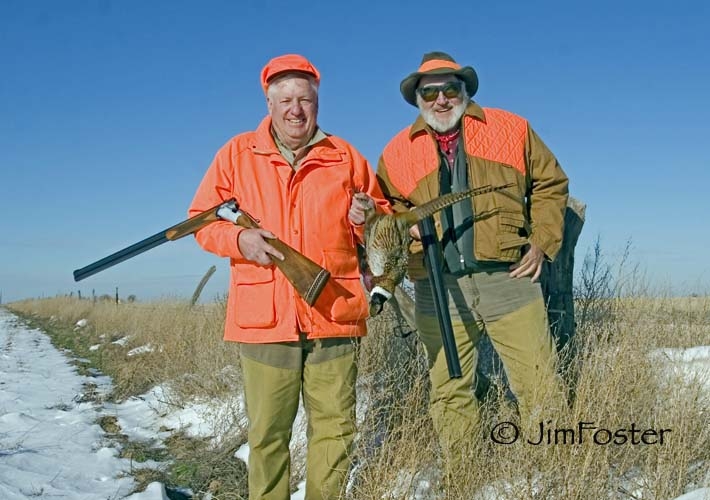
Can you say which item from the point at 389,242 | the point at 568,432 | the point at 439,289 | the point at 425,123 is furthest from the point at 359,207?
the point at 568,432

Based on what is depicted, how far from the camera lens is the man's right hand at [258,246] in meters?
3.38

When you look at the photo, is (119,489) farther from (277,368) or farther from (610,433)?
(610,433)

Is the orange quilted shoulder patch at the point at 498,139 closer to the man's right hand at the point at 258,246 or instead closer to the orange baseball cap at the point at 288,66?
the orange baseball cap at the point at 288,66

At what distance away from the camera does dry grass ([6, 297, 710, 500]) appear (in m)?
3.19

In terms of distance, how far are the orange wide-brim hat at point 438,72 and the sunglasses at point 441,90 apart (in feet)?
0.26

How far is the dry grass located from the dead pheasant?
0.72m

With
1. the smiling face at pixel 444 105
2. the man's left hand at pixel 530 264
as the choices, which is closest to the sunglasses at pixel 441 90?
the smiling face at pixel 444 105

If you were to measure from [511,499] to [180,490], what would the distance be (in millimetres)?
2821

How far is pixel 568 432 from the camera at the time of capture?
3416mm

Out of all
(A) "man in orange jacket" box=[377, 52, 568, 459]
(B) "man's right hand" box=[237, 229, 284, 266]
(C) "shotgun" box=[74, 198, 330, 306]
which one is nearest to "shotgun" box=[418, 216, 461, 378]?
(A) "man in orange jacket" box=[377, 52, 568, 459]

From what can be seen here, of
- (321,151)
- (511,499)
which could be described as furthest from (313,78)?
(511,499)

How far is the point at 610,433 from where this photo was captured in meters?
3.53

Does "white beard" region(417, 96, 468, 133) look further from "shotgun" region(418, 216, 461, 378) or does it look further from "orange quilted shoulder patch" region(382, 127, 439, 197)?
"shotgun" region(418, 216, 461, 378)

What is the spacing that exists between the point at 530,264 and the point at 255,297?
1.71 meters
